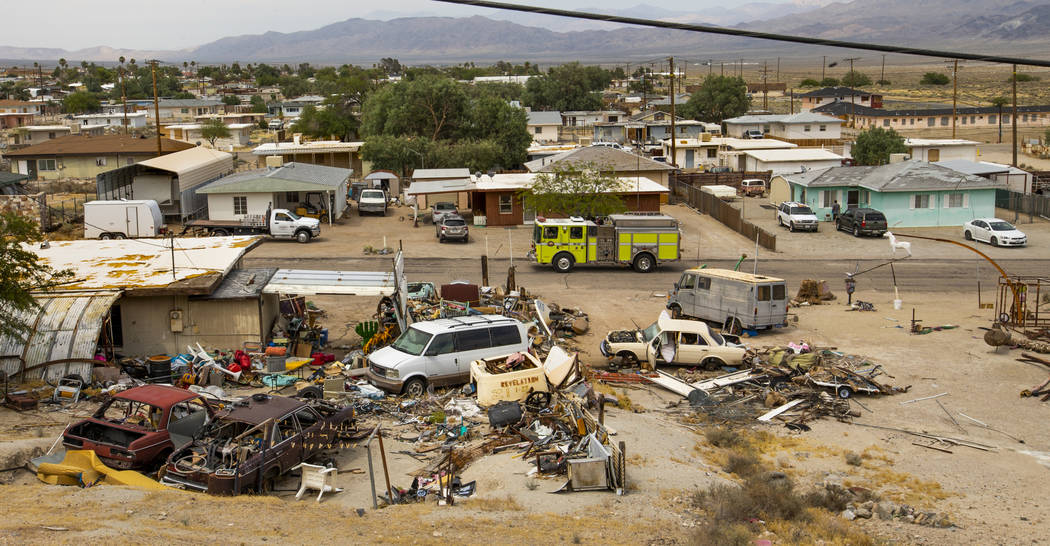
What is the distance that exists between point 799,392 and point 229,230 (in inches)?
1103

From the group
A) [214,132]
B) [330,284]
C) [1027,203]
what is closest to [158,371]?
[330,284]

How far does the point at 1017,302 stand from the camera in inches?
960

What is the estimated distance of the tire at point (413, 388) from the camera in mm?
18145

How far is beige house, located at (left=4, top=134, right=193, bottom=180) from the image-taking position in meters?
57.0

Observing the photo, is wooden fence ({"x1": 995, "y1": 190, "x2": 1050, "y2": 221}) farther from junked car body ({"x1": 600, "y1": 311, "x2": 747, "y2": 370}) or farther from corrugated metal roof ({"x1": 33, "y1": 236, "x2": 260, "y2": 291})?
corrugated metal roof ({"x1": 33, "y1": 236, "x2": 260, "y2": 291})

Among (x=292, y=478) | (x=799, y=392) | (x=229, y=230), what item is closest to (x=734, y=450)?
(x=799, y=392)

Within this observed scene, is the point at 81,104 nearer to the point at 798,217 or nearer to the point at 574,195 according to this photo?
the point at 574,195

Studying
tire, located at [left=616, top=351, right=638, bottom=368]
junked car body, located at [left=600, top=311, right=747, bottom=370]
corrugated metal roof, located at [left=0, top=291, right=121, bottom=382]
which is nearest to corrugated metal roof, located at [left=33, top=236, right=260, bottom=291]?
corrugated metal roof, located at [left=0, top=291, right=121, bottom=382]

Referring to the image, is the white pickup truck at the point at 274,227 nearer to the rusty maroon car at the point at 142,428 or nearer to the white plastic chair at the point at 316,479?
the rusty maroon car at the point at 142,428

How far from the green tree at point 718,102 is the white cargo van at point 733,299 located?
81.7 metres

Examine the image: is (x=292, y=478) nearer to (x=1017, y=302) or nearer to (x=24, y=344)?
(x=24, y=344)

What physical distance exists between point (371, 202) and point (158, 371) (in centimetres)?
2864

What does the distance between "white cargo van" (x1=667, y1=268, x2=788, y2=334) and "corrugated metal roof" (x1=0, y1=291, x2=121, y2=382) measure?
1528cm

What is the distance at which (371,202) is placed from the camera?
4728 cm
